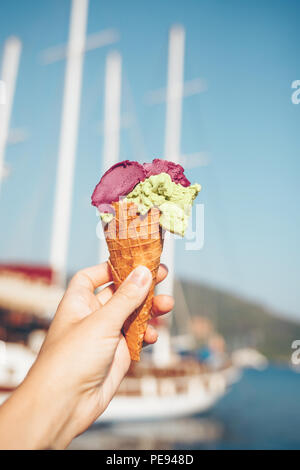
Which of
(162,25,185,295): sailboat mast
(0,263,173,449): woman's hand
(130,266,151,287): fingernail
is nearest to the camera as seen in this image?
(0,263,173,449): woman's hand

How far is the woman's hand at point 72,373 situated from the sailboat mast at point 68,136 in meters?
10.8

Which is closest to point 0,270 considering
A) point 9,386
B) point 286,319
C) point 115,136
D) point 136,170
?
point 9,386

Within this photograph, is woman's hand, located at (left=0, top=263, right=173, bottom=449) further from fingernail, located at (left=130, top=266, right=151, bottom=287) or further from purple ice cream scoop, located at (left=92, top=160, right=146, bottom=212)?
purple ice cream scoop, located at (left=92, top=160, right=146, bottom=212)

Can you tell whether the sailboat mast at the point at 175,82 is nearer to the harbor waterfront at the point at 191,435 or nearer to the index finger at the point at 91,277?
the harbor waterfront at the point at 191,435

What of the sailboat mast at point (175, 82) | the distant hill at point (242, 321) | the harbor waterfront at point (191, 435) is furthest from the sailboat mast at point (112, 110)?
the distant hill at point (242, 321)

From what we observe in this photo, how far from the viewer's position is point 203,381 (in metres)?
21.6

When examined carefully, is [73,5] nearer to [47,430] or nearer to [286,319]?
[47,430]

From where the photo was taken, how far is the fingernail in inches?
83.7

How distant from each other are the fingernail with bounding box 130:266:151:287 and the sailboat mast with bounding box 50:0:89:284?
425 inches

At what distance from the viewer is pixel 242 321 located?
390ft

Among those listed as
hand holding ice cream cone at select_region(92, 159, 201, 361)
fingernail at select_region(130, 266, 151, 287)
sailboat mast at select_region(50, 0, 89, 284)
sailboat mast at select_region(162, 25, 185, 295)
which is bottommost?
fingernail at select_region(130, 266, 151, 287)

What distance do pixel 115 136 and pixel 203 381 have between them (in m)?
14.1

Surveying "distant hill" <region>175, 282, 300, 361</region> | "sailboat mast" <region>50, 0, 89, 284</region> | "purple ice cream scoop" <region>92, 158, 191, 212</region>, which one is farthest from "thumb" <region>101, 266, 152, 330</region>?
"distant hill" <region>175, 282, 300, 361</region>

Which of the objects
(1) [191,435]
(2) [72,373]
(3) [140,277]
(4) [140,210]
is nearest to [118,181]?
(4) [140,210]
